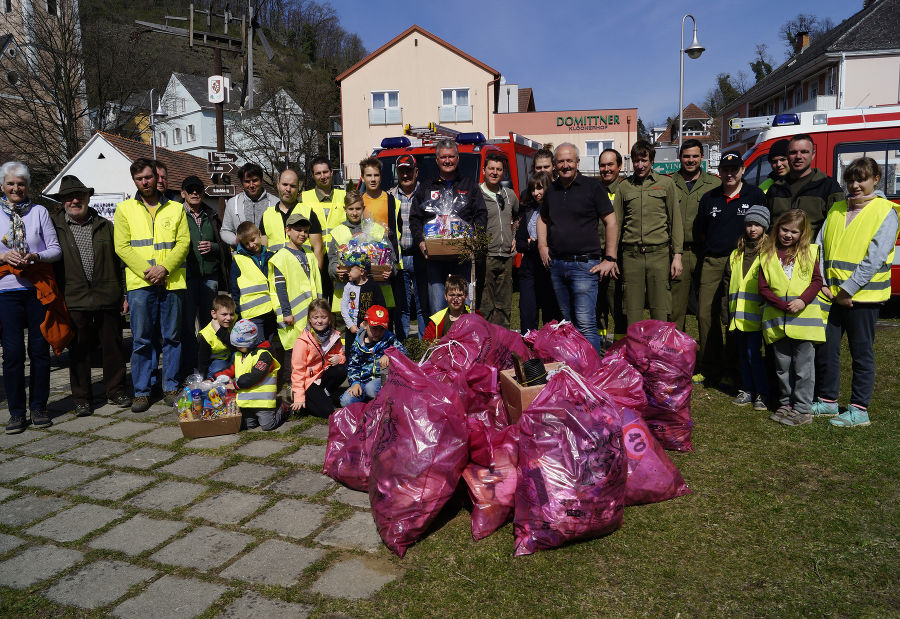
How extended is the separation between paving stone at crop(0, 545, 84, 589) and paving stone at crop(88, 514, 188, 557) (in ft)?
0.45

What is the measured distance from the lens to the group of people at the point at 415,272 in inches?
178

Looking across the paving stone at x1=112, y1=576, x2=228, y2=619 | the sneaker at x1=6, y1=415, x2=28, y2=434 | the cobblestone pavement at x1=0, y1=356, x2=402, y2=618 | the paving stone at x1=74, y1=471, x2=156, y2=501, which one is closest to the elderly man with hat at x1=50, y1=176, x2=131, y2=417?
the sneaker at x1=6, y1=415, x2=28, y2=434

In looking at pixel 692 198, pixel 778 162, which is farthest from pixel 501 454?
pixel 778 162

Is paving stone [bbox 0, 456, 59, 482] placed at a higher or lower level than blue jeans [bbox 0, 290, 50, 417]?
lower

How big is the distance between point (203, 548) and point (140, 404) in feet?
9.00

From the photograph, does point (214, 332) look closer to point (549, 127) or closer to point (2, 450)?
point (2, 450)

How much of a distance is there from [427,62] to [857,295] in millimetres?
32597

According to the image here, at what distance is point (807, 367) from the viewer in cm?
448

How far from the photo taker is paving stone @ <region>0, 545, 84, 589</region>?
2.92m

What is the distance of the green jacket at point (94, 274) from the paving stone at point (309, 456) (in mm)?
2462

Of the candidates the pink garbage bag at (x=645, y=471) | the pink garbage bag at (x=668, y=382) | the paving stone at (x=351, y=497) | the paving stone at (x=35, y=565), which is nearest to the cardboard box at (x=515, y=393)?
the pink garbage bag at (x=645, y=471)

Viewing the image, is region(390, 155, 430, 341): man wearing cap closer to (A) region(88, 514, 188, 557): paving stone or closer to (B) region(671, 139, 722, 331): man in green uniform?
(B) region(671, 139, 722, 331): man in green uniform

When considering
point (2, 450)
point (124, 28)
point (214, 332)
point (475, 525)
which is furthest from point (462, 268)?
point (124, 28)

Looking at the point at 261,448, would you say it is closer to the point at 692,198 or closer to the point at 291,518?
the point at 291,518
